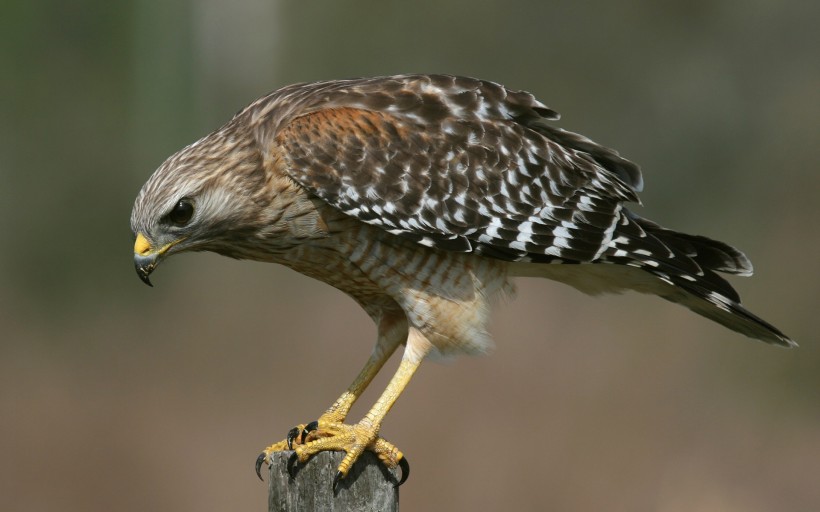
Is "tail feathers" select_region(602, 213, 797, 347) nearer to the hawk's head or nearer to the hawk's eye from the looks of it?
the hawk's head

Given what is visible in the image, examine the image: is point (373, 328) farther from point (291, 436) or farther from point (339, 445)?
point (339, 445)

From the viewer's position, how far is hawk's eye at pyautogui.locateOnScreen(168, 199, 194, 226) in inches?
166

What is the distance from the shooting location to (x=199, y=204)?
4289 millimetres

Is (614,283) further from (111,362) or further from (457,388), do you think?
(111,362)

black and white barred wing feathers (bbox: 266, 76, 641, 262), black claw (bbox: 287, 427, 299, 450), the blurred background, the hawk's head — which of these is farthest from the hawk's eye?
the blurred background

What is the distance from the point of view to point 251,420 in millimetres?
7586

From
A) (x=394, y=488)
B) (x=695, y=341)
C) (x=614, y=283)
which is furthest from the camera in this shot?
(x=695, y=341)

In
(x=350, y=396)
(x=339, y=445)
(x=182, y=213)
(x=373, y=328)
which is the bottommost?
(x=373, y=328)

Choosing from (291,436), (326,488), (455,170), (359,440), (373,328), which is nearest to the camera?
(326,488)

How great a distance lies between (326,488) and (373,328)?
15.2 feet

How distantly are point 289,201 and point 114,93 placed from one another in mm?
10070

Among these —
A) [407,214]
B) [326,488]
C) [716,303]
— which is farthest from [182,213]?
[716,303]

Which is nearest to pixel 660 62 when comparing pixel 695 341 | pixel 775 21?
pixel 775 21

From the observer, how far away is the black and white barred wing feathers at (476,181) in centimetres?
429
